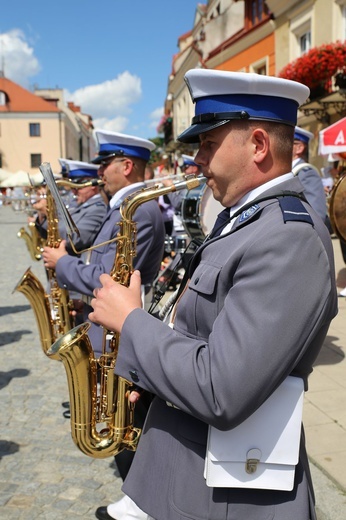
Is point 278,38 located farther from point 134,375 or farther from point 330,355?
point 134,375

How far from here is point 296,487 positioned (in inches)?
59.4

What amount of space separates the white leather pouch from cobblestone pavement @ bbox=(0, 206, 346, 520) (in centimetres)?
162

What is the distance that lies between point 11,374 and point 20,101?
59.1 metres

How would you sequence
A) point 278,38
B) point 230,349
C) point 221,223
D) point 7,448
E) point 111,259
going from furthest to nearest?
point 278,38 → point 7,448 → point 111,259 → point 221,223 → point 230,349

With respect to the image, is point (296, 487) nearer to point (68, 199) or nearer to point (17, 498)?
point (17, 498)

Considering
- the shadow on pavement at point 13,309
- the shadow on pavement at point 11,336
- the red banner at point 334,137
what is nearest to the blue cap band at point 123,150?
the shadow on pavement at point 11,336

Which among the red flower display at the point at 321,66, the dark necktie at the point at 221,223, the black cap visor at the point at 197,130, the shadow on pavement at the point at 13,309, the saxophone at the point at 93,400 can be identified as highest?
the red flower display at the point at 321,66

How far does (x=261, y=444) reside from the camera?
139cm

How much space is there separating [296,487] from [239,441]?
0.26 meters

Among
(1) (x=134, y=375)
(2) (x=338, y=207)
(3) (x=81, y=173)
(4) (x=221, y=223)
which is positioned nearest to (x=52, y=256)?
(4) (x=221, y=223)

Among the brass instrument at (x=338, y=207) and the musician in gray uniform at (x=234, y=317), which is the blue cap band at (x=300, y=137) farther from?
the musician in gray uniform at (x=234, y=317)

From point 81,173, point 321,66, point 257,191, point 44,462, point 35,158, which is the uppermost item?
point 35,158

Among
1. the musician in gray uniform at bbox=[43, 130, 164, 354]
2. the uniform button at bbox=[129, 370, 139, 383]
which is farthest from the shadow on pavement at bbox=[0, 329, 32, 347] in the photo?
the uniform button at bbox=[129, 370, 139, 383]

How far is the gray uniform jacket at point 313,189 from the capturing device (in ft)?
14.0
